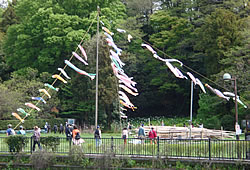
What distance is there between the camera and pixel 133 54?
5725 centimetres

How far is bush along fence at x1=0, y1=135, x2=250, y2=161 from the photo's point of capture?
1908 cm

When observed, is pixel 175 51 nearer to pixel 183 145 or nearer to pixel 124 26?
pixel 124 26

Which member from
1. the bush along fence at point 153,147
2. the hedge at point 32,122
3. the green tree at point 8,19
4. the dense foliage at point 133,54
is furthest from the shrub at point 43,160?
the green tree at point 8,19

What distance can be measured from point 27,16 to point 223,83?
96.1 ft

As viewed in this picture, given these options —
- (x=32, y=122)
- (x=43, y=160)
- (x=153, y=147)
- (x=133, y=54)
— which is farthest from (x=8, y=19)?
(x=153, y=147)

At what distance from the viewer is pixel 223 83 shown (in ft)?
141

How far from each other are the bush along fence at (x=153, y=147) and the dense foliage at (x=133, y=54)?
20.3 metres

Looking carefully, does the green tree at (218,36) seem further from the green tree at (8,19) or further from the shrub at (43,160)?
the green tree at (8,19)

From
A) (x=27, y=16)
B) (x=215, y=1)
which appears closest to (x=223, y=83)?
(x=215, y=1)

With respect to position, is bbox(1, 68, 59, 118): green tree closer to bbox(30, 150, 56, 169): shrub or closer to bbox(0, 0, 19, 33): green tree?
bbox(0, 0, 19, 33): green tree

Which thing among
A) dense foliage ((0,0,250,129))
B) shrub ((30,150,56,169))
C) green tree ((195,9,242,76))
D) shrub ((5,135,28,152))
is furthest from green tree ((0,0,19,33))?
shrub ((30,150,56,169))

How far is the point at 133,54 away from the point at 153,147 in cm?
3720

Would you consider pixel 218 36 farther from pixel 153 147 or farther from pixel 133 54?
pixel 153 147

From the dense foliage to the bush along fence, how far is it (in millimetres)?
20262
